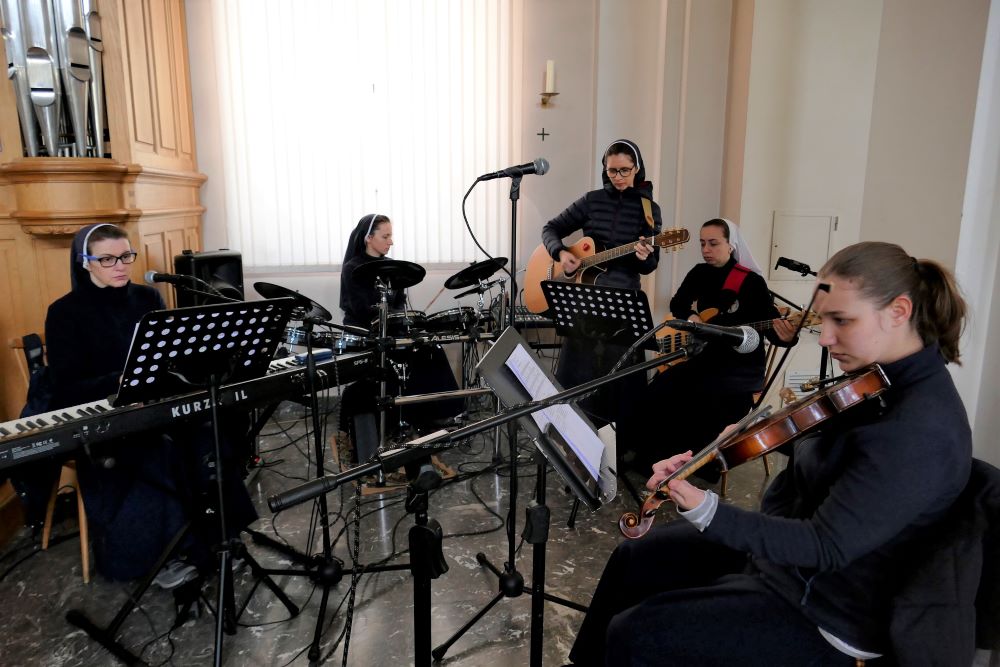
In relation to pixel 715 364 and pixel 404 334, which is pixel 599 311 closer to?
pixel 715 364

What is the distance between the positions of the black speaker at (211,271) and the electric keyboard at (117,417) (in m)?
0.89

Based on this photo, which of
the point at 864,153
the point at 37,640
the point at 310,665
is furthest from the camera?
the point at 864,153

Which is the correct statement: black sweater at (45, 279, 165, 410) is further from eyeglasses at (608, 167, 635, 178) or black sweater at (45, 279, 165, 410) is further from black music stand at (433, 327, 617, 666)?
eyeglasses at (608, 167, 635, 178)

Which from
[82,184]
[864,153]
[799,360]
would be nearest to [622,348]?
[799,360]

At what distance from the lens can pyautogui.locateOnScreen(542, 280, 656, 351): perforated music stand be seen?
2646 millimetres

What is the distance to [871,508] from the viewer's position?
1.23 m

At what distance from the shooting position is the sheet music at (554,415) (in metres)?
1.58

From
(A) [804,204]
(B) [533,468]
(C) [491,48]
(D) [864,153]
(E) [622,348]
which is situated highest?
(C) [491,48]

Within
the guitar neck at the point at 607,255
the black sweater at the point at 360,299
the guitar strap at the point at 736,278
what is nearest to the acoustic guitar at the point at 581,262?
the guitar neck at the point at 607,255

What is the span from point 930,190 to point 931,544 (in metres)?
1.74

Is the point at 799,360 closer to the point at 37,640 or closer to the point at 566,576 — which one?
the point at 566,576

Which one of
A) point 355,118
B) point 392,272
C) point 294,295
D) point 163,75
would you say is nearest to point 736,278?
point 392,272

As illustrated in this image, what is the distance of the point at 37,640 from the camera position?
222cm

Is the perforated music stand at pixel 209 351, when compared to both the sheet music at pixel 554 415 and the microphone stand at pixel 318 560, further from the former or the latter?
the sheet music at pixel 554 415
